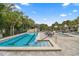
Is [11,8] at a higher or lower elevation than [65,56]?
higher

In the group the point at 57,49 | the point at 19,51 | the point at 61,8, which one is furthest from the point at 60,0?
the point at 61,8

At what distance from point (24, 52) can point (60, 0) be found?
3.11 m

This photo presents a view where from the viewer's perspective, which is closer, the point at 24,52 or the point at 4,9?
the point at 24,52

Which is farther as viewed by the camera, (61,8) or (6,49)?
(61,8)

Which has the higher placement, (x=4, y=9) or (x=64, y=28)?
(x=4, y=9)

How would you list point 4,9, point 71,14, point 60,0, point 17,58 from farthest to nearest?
point 71,14 < point 4,9 < point 60,0 < point 17,58

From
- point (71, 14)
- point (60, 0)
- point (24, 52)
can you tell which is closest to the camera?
point (24, 52)

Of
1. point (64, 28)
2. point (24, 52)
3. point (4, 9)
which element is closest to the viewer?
point (24, 52)

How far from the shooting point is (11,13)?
41.9 feet

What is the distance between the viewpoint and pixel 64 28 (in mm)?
23344

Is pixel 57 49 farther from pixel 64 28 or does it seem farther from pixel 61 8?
pixel 64 28

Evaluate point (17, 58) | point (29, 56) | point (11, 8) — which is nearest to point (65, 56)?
point (29, 56)

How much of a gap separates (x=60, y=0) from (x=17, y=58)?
3696 millimetres

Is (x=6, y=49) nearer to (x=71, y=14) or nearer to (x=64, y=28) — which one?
(x=71, y=14)
